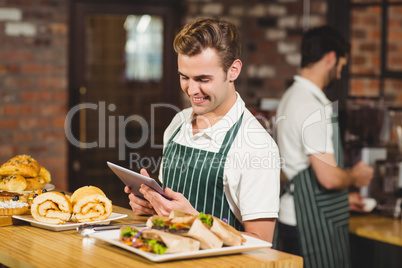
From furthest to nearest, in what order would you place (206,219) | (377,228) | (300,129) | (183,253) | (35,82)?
(35,82) → (377,228) → (300,129) → (206,219) → (183,253)

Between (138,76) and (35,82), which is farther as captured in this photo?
(138,76)

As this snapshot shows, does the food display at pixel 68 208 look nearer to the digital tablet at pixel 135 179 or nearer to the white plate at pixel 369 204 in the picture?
the digital tablet at pixel 135 179

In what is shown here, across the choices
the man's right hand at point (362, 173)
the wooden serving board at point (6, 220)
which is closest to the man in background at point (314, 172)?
the man's right hand at point (362, 173)

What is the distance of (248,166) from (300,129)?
1.35 meters

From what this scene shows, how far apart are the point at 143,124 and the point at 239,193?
3173 mm

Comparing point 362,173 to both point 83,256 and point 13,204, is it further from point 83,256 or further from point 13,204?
point 83,256

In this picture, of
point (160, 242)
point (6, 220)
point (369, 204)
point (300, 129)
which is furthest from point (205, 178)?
point (369, 204)

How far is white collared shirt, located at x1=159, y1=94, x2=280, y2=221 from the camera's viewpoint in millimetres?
2041

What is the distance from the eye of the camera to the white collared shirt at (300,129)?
329cm

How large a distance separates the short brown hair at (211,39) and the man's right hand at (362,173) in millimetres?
1684

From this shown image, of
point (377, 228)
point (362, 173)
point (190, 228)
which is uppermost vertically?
point (190, 228)

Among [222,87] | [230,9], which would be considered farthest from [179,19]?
[222,87]

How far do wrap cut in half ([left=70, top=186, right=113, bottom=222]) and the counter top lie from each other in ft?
6.07

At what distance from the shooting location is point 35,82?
438 centimetres
